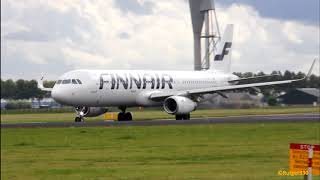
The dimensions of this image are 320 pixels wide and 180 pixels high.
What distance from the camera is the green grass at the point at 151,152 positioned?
2484 cm

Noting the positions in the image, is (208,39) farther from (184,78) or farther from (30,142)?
(30,142)

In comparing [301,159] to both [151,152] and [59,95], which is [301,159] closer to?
[151,152]

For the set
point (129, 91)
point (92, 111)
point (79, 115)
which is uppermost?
point (129, 91)

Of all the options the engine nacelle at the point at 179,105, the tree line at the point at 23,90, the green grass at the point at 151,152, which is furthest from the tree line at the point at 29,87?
the green grass at the point at 151,152

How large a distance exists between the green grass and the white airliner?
52.5 ft

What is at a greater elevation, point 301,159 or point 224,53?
point 224,53

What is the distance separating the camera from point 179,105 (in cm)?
6512

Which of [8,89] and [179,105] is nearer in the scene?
[179,105]

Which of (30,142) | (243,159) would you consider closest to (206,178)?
(243,159)

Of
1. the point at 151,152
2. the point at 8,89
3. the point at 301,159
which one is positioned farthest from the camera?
the point at 8,89

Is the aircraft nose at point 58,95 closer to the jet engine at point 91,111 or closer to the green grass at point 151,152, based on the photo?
the jet engine at point 91,111

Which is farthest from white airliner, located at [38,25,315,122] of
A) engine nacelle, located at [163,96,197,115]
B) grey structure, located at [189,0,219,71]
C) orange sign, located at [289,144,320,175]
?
orange sign, located at [289,144,320,175]

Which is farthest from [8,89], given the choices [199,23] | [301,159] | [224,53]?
[301,159]

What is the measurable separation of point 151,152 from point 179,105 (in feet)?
109
